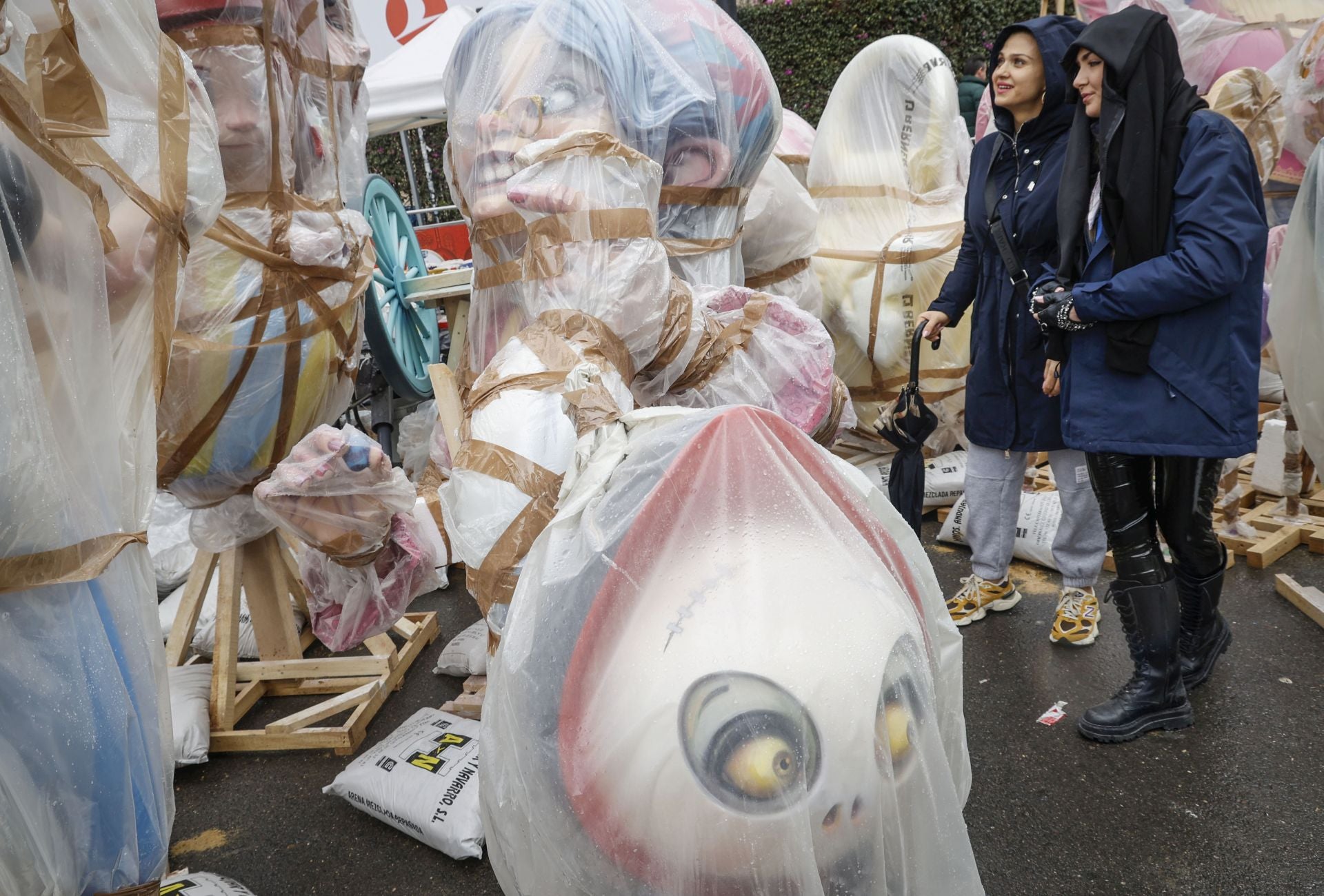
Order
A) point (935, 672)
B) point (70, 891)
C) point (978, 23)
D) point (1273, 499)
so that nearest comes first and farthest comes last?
point (70, 891)
point (935, 672)
point (1273, 499)
point (978, 23)

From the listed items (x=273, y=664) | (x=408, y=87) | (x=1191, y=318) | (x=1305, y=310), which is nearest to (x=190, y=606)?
(x=273, y=664)

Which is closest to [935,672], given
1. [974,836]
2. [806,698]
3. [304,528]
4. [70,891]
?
[806,698]

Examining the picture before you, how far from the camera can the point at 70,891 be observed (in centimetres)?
117

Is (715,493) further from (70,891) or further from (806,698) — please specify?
(70,891)

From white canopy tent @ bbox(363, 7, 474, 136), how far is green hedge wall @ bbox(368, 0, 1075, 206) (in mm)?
A: 2838

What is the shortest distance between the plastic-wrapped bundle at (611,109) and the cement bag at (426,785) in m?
1.00

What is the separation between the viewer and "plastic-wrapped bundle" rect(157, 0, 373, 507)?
2.25 m

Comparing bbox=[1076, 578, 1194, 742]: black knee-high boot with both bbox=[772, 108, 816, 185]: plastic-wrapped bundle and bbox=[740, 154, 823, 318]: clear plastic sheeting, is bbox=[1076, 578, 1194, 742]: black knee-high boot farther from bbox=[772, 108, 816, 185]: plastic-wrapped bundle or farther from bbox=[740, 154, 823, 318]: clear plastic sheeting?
bbox=[772, 108, 816, 185]: plastic-wrapped bundle

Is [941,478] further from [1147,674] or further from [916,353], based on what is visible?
[1147,674]

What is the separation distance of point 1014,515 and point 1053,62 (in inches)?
52.1

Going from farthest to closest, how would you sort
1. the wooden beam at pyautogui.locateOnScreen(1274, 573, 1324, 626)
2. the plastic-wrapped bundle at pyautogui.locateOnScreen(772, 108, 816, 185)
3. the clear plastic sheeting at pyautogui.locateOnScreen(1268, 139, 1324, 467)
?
the plastic-wrapped bundle at pyautogui.locateOnScreen(772, 108, 816, 185), the wooden beam at pyautogui.locateOnScreen(1274, 573, 1324, 626), the clear plastic sheeting at pyautogui.locateOnScreen(1268, 139, 1324, 467)

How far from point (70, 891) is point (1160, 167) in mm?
2289

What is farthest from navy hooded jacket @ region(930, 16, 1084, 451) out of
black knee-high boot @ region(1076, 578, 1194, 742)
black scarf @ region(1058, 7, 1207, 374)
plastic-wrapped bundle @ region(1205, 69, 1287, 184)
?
plastic-wrapped bundle @ region(1205, 69, 1287, 184)

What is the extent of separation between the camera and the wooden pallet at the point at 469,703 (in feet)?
8.75
